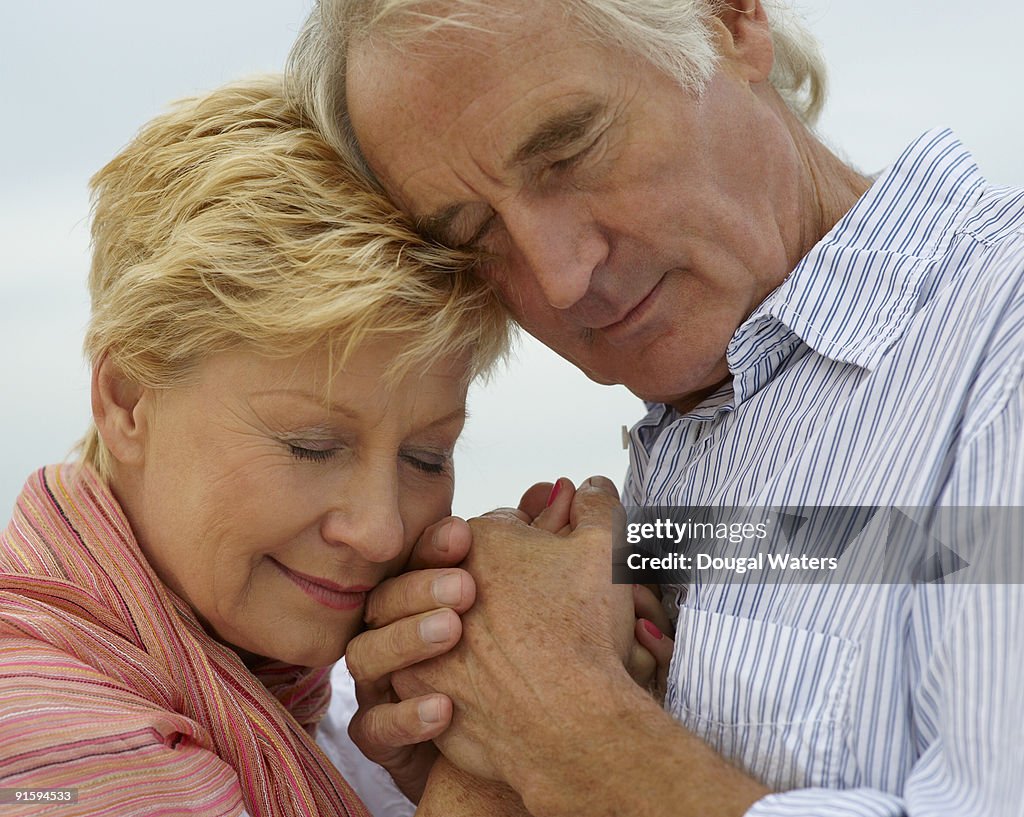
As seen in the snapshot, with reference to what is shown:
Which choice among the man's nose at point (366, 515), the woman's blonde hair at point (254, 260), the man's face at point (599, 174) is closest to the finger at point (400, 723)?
the man's nose at point (366, 515)

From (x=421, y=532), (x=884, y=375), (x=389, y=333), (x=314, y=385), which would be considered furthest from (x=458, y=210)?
(x=884, y=375)

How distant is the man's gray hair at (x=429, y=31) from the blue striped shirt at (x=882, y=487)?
0.34 metres

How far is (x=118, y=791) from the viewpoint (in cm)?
126

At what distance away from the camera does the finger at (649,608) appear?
156 cm

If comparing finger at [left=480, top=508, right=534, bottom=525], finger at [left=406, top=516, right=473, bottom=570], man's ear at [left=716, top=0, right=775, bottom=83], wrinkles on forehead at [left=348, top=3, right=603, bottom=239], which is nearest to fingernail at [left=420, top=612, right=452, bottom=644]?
finger at [left=406, top=516, right=473, bottom=570]

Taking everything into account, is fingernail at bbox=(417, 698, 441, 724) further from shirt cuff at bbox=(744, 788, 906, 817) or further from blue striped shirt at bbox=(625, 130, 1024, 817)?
shirt cuff at bbox=(744, 788, 906, 817)

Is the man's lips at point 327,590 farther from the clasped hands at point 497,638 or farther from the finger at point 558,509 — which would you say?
the finger at point 558,509

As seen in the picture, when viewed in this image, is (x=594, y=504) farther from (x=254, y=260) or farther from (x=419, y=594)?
(x=254, y=260)

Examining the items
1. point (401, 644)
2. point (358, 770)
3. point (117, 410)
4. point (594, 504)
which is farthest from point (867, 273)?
point (358, 770)

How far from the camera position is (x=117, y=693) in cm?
134

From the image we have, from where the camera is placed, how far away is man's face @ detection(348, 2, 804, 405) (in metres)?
1.40

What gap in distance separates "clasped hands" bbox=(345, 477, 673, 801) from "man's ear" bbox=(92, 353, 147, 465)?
0.42 metres

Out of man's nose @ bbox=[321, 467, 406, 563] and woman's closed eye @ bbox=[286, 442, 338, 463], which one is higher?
woman's closed eye @ bbox=[286, 442, 338, 463]

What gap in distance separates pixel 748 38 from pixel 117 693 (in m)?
1.27
